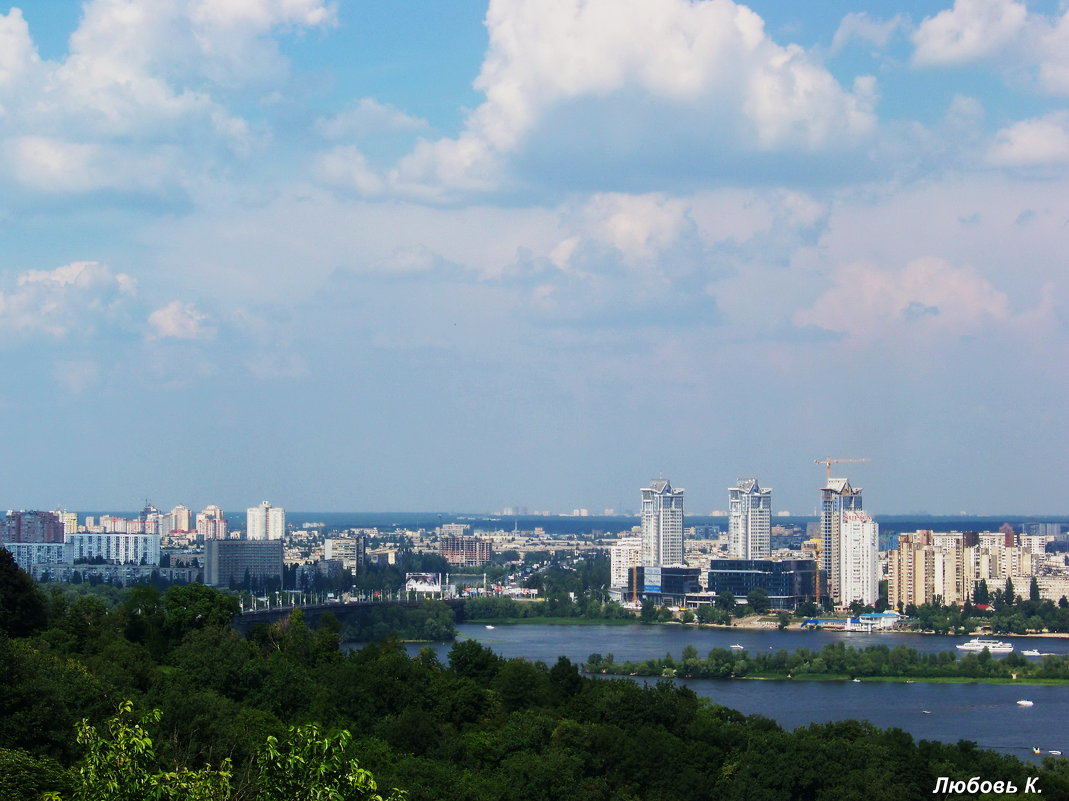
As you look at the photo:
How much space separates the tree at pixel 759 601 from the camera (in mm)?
32938

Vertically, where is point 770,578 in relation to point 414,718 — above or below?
below

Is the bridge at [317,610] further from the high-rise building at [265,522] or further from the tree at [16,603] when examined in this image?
the high-rise building at [265,522]

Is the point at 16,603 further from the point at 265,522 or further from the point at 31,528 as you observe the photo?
the point at 265,522

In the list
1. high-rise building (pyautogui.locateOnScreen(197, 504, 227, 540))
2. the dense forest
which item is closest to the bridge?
the dense forest

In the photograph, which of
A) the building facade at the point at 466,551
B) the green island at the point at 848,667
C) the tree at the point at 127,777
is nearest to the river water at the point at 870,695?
the green island at the point at 848,667

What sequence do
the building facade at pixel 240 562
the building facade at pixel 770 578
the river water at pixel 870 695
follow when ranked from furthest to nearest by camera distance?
the building facade at pixel 240 562
the building facade at pixel 770 578
the river water at pixel 870 695

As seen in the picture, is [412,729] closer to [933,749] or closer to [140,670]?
[140,670]

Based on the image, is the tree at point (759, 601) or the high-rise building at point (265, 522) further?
the high-rise building at point (265, 522)

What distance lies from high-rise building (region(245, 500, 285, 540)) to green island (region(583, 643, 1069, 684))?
1451 inches

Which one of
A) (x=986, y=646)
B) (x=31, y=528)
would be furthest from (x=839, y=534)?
(x=31, y=528)

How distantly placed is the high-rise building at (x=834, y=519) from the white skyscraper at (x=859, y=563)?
558 millimetres

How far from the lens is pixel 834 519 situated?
36.0 m

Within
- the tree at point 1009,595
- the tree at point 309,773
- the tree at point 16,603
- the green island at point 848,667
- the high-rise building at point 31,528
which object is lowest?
the green island at point 848,667

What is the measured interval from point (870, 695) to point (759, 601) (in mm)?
16080
